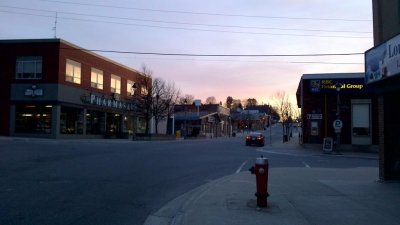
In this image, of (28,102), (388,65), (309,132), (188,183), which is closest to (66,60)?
(28,102)

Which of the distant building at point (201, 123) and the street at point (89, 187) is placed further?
the distant building at point (201, 123)

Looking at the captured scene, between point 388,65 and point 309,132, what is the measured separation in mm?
25739

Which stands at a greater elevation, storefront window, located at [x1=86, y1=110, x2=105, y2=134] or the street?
storefront window, located at [x1=86, y1=110, x2=105, y2=134]

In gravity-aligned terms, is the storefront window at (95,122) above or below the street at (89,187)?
above

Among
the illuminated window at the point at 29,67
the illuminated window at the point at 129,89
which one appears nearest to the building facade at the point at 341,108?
the illuminated window at the point at 29,67

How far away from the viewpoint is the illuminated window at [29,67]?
160 feet

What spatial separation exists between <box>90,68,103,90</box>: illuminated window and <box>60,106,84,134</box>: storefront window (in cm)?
458

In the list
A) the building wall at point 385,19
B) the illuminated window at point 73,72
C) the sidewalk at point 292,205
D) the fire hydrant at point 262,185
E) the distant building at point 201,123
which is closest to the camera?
the sidewalk at point 292,205

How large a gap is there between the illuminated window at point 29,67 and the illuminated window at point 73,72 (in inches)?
113

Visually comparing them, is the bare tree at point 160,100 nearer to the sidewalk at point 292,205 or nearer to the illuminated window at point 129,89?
the illuminated window at point 129,89

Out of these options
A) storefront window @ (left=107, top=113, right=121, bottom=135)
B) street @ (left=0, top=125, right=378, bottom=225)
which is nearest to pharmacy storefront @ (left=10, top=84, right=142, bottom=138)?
storefront window @ (left=107, top=113, right=121, bottom=135)

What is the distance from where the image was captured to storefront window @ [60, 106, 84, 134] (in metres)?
50.7

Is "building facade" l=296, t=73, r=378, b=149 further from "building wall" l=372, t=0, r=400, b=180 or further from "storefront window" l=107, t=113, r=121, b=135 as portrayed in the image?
"storefront window" l=107, t=113, r=121, b=135

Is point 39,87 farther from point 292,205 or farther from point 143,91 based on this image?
point 292,205
